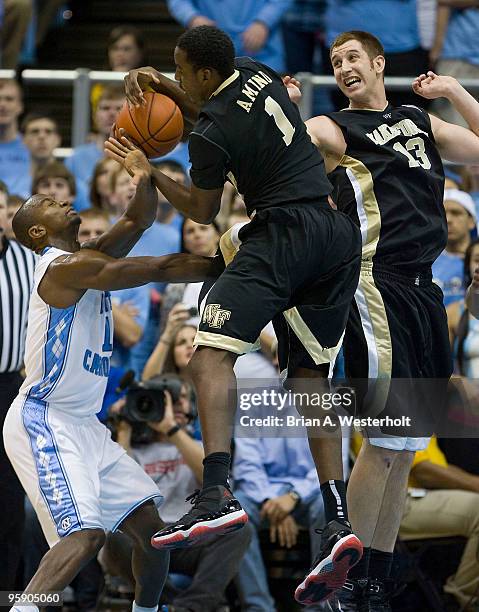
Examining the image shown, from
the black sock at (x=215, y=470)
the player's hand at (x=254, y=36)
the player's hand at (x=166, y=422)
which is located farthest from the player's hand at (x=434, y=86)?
the player's hand at (x=254, y=36)

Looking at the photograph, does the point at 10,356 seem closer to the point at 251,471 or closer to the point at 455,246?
the point at 251,471

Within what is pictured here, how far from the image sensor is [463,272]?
29.4 ft

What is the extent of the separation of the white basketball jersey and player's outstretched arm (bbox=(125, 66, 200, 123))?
36.6 inches

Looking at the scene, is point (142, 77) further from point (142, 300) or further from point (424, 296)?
point (142, 300)

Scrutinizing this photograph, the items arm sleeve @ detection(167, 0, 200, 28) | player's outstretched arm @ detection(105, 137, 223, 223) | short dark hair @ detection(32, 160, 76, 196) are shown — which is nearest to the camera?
player's outstretched arm @ detection(105, 137, 223, 223)

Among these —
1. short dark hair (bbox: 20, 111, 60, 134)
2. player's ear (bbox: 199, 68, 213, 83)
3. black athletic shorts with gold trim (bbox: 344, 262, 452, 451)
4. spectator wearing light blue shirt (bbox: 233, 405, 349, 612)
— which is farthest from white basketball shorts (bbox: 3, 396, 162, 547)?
short dark hair (bbox: 20, 111, 60, 134)

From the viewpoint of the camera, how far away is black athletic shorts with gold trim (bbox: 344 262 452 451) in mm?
6199

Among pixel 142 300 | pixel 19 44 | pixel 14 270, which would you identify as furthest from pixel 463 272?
pixel 19 44

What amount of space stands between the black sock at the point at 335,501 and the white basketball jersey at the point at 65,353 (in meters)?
1.42

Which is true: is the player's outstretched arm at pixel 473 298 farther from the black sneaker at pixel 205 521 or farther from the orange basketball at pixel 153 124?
the black sneaker at pixel 205 521

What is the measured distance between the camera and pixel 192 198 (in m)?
5.75

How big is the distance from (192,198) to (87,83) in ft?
16.3

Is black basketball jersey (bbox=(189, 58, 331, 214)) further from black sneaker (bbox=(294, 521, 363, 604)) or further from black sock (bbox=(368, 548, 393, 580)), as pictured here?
black sock (bbox=(368, 548, 393, 580))

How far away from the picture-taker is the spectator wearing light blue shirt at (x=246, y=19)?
420 inches
